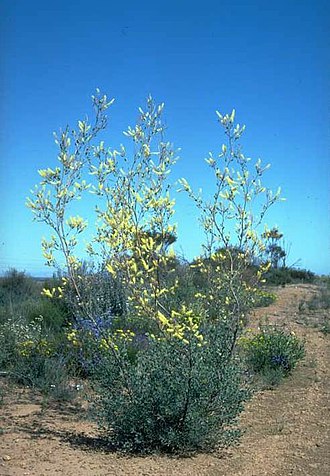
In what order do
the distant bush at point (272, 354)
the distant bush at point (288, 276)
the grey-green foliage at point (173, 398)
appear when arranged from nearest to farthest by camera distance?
the grey-green foliage at point (173, 398) < the distant bush at point (272, 354) < the distant bush at point (288, 276)

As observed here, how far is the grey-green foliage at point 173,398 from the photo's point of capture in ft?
17.5

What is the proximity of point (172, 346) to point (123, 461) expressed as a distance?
1154 mm

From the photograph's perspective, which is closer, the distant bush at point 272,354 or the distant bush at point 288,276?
the distant bush at point 272,354

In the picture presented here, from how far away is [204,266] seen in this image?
6098mm

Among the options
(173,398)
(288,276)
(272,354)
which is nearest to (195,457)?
(173,398)

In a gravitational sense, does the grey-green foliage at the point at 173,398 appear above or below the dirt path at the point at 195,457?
above

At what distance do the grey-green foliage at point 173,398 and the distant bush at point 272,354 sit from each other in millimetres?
4072

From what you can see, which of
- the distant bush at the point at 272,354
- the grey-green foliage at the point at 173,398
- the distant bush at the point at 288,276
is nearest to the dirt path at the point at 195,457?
the grey-green foliage at the point at 173,398

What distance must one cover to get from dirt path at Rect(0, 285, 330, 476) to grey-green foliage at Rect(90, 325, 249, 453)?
199 millimetres

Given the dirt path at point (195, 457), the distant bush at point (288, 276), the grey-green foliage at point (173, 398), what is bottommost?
the dirt path at point (195, 457)

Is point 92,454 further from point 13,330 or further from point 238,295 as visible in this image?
point 13,330

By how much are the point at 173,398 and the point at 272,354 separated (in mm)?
4950

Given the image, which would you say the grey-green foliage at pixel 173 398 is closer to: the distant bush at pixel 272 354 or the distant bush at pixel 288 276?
the distant bush at pixel 272 354

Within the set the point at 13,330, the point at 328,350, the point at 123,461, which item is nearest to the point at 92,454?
the point at 123,461
